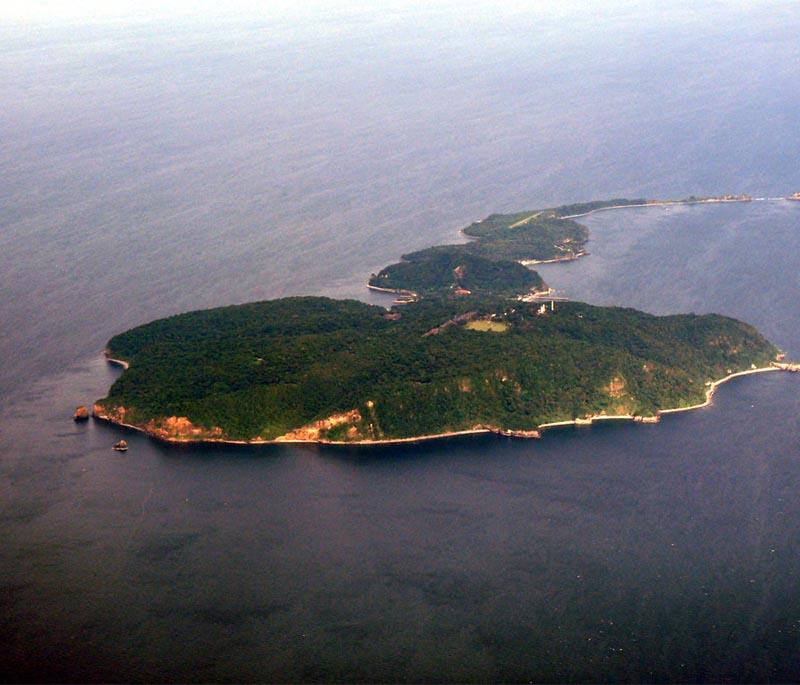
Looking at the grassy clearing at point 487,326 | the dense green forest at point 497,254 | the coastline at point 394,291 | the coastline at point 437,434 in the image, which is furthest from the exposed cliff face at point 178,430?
the dense green forest at point 497,254

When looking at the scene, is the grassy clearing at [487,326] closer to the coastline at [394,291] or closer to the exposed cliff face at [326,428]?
the exposed cliff face at [326,428]

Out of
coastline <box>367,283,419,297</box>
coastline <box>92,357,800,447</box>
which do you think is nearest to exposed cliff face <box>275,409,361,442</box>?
coastline <box>92,357,800,447</box>

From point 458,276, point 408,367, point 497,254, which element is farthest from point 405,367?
point 497,254

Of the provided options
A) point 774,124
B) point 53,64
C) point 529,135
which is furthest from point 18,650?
point 53,64

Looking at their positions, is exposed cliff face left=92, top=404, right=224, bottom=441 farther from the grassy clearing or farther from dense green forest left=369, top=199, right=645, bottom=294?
dense green forest left=369, top=199, right=645, bottom=294

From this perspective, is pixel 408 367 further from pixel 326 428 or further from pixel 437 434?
pixel 326 428
